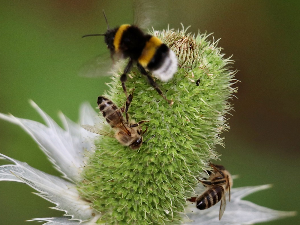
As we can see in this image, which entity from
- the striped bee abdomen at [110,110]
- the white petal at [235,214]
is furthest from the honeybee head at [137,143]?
the white petal at [235,214]

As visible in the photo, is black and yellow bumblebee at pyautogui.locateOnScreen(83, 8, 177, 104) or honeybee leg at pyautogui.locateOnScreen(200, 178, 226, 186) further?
honeybee leg at pyautogui.locateOnScreen(200, 178, 226, 186)

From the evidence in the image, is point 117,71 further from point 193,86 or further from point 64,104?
point 64,104

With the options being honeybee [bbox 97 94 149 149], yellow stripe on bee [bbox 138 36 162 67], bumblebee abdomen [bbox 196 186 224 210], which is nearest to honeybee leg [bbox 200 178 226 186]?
bumblebee abdomen [bbox 196 186 224 210]

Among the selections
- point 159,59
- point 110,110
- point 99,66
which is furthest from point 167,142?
point 99,66

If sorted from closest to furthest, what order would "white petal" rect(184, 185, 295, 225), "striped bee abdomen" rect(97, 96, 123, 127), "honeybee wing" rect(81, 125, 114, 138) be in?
1. "striped bee abdomen" rect(97, 96, 123, 127)
2. "honeybee wing" rect(81, 125, 114, 138)
3. "white petal" rect(184, 185, 295, 225)

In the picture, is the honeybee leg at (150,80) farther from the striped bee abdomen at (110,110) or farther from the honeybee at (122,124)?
the striped bee abdomen at (110,110)

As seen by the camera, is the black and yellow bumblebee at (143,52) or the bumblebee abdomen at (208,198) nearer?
the black and yellow bumblebee at (143,52)

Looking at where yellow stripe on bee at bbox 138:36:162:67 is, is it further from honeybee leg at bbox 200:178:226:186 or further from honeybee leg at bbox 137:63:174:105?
honeybee leg at bbox 200:178:226:186
